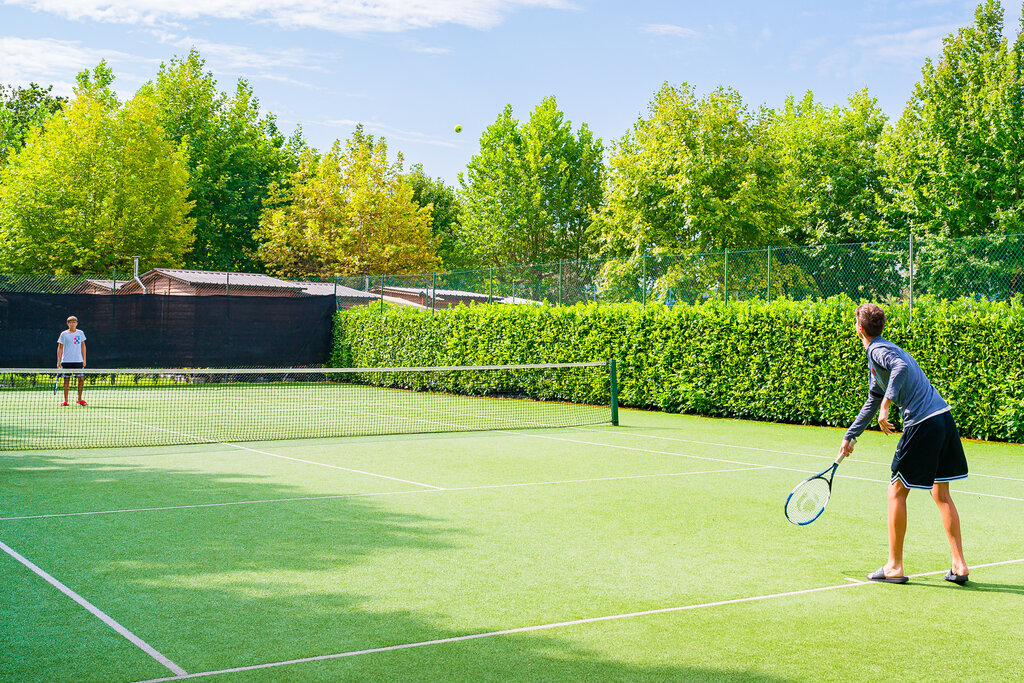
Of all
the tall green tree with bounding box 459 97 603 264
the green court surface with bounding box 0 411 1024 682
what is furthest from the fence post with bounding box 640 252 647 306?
the tall green tree with bounding box 459 97 603 264

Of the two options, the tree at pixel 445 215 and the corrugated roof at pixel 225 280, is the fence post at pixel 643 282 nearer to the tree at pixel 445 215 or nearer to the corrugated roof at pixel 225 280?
the corrugated roof at pixel 225 280

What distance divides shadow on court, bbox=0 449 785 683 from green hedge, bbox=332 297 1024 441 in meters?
9.29

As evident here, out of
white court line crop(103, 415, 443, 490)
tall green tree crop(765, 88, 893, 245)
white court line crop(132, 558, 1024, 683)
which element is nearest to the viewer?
white court line crop(132, 558, 1024, 683)

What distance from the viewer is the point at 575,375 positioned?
66.7 ft

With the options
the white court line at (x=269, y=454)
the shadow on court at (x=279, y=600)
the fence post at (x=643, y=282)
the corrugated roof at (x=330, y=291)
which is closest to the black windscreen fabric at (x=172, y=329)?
the corrugated roof at (x=330, y=291)

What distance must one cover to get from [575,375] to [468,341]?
4.05 meters

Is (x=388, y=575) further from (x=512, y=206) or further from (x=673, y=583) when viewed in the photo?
(x=512, y=206)

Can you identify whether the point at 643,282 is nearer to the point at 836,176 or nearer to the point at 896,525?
the point at 896,525

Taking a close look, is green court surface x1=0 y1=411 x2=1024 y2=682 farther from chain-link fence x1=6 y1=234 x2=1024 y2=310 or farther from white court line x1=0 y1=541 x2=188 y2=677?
chain-link fence x1=6 y1=234 x2=1024 y2=310

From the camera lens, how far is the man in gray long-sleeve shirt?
5805mm

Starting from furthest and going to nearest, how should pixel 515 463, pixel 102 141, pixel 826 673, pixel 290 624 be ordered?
pixel 102 141 → pixel 515 463 → pixel 290 624 → pixel 826 673

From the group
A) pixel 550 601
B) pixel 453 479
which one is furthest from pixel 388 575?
pixel 453 479

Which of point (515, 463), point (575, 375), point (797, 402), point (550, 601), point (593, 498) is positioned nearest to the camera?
point (550, 601)

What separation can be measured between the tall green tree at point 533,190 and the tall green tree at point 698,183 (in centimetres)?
1889
